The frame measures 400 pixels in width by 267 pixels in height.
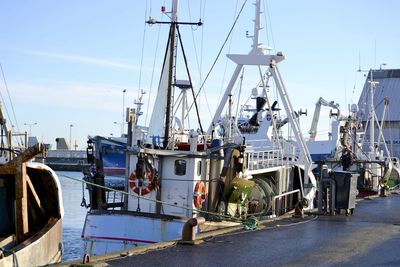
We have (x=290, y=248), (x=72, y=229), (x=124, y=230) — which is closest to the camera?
(x=290, y=248)

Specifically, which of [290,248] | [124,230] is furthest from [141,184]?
[290,248]

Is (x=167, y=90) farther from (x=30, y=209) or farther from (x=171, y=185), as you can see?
(x=30, y=209)

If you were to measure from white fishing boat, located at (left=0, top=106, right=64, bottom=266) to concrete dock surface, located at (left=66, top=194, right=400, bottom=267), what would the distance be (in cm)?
285

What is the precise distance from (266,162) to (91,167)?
8.45 metres

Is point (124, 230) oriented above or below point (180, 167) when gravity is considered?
below

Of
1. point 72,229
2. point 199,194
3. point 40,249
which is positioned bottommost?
point 72,229

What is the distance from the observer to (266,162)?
26859 mm

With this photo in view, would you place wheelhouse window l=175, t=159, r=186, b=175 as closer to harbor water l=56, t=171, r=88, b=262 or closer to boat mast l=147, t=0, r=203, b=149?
boat mast l=147, t=0, r=203, b=149

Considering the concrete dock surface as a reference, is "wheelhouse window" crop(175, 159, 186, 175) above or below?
above

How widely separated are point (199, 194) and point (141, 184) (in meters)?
1.68

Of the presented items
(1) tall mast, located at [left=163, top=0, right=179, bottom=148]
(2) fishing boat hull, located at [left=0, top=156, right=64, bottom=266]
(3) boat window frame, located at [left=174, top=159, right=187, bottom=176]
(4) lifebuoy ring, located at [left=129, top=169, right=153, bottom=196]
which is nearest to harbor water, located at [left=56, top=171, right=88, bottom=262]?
(2) fishing boat hull, located at [left=0, top=156, right=64, bottom=266]

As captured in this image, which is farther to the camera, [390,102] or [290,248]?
[390,102]

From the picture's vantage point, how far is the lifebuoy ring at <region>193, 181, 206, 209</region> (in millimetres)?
19844

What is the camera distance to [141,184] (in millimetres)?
19859
